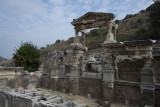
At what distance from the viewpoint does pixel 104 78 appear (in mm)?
6977

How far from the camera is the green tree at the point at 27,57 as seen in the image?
52.9 ft

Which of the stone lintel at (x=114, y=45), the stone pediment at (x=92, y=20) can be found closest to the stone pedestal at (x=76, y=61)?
the stone pediment at (x=92, y=20)

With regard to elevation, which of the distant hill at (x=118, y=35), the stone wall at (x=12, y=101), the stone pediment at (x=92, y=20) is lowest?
the stone wall at (x=12, y=101)

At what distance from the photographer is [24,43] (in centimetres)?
1719

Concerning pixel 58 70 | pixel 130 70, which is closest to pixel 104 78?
pixel 130 70

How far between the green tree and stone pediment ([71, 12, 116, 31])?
9.94 meters

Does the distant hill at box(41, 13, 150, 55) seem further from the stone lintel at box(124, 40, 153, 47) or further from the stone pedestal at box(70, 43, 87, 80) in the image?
the stone lintel at box(124, 40, 153, 47)

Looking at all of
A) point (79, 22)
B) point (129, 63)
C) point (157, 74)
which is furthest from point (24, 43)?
point (157, 74)

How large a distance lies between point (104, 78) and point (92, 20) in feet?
14.1

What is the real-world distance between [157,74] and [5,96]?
1003cm

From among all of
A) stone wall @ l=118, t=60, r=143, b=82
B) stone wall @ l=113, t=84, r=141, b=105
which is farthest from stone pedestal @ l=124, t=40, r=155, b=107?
stone wall @ l=118, t=60, r=143, b=82

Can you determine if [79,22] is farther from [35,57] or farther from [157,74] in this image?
[35,57]

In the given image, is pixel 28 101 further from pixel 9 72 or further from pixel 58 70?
pixel 9 72

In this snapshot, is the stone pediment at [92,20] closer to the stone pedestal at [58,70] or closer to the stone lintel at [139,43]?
the stone lintel at [139,43]
